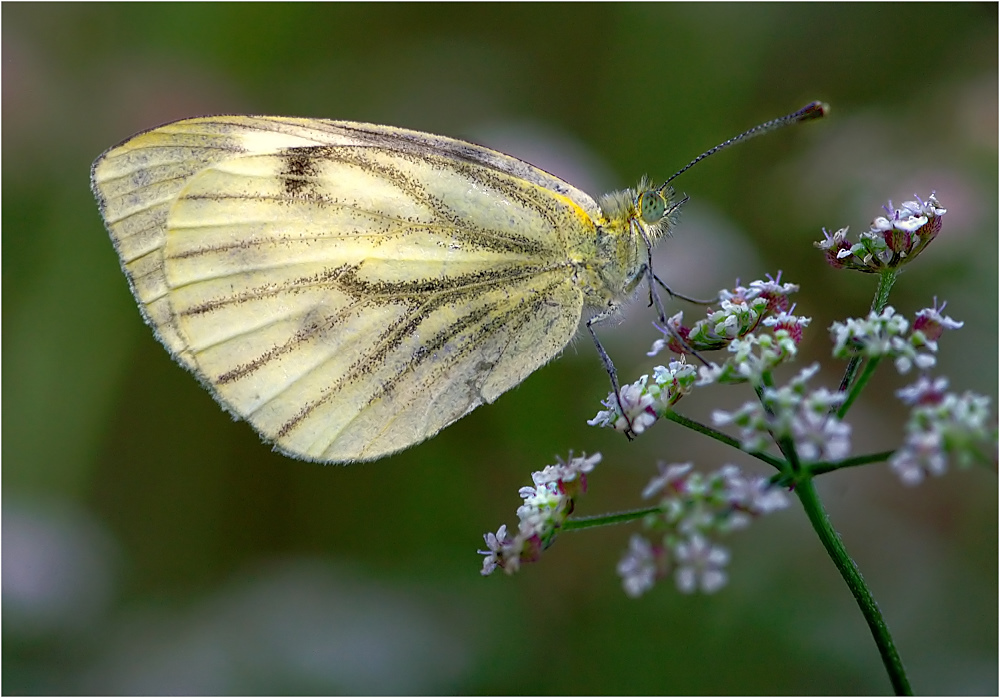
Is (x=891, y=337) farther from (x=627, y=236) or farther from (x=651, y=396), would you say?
(x=627, y=236)

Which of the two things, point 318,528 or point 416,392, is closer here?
point 416,392

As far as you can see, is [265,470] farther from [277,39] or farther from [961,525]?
[961,525]

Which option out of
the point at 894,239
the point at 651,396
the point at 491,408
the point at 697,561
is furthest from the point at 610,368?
the point at 491,408

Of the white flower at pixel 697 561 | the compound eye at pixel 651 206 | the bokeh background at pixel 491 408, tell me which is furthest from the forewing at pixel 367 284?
the white flower at pixel 697 561

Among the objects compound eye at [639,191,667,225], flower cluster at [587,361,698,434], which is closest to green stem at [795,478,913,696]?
flower cluster at [587,361,698,434]

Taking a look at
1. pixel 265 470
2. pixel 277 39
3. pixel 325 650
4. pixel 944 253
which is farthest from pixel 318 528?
pixel 944 253

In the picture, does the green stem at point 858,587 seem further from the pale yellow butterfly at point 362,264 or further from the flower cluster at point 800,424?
the pale yellow butterfly at point 362,264


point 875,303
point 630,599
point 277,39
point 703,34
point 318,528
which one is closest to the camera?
point 875,303
